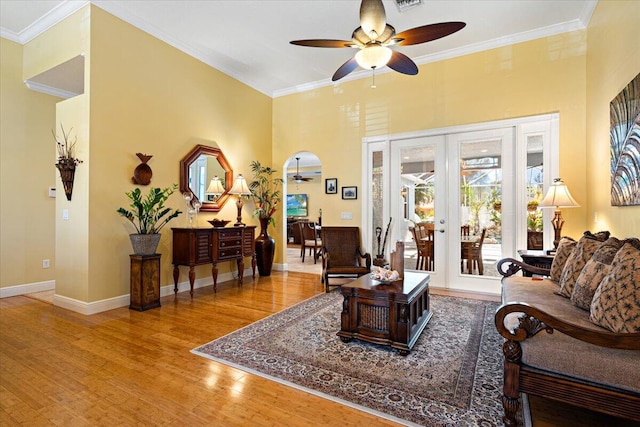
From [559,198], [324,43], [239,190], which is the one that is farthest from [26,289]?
[559,198]

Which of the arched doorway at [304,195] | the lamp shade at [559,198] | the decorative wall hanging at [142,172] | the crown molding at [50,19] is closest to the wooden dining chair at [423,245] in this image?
the lamp shade at [559,198]

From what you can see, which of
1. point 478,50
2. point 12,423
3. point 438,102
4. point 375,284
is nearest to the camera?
point 12,423

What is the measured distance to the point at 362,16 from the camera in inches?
101

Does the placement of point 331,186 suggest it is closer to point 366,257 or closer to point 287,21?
point 366,257

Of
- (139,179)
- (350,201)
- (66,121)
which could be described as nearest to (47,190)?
(66,121)

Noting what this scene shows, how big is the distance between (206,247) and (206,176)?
3.99 feet

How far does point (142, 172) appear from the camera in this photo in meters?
4.21

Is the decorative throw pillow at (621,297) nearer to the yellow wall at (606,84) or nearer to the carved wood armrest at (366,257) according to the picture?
the yellow wall at (606,84)

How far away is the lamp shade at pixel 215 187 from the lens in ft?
17.1

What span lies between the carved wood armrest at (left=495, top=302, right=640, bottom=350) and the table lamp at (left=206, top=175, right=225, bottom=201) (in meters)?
4.52

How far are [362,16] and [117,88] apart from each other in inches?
125

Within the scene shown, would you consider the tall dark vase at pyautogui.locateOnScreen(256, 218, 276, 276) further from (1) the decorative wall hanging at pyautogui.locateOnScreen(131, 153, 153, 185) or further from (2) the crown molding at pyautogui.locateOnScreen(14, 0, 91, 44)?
(2) the crown molding at pyautogui.locateOnScreen(14, 0, 91, 44)

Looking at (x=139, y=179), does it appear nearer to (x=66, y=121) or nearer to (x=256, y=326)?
(x=66, y=121)

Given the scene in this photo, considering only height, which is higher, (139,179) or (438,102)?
(438,102)
